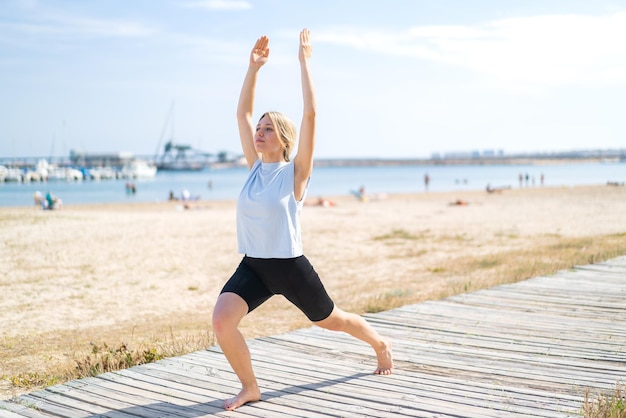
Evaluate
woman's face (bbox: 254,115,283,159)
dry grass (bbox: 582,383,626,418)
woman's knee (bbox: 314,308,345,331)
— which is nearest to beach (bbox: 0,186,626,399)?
woman's knee (bbox: 314,308,345,331)

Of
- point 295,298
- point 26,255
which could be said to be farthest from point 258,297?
point 26,255

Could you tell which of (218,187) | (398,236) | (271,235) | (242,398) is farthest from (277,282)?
(218,187)

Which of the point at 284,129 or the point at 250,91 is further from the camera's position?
the point at 250,91

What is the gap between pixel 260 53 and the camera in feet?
15.4

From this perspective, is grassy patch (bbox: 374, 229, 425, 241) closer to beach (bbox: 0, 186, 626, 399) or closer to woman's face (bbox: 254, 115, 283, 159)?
beach (bbox: 0, 186, 626, 399)

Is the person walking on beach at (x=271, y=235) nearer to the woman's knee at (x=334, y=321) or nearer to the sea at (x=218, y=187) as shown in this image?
the woman's knee at (x=334, y=321)

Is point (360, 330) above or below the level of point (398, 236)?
above

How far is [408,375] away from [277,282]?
58.9 inches

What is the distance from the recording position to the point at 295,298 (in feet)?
14.1

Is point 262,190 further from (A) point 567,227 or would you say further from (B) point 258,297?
(A) point 567,227

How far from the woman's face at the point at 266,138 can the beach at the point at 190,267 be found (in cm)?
332

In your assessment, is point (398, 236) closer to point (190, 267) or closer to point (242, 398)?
point (190, 267)

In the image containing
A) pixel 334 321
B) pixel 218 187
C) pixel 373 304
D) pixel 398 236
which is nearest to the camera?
pixel 334 321

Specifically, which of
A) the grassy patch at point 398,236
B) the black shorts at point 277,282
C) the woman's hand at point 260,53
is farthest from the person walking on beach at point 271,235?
the grassy patch at point 398,236
